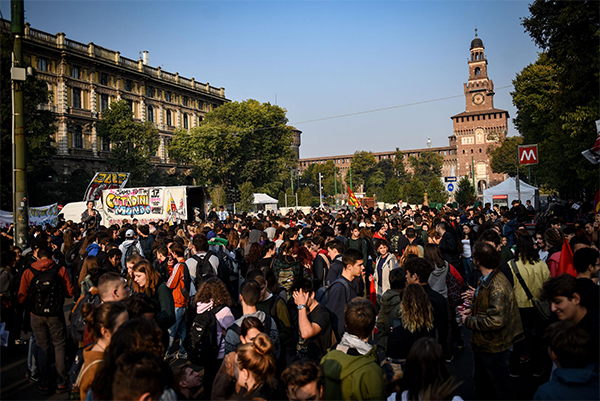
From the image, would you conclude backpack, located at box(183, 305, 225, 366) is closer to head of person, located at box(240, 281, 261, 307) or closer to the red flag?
head of person, located at box(240, 281, 261, 307)

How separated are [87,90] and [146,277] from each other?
47.1 m

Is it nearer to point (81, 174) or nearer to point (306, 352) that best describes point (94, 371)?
→ point (306, 352)

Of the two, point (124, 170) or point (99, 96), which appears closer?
point (124, 170)

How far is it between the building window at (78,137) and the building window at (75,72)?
486 cm

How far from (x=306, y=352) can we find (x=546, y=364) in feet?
11.1

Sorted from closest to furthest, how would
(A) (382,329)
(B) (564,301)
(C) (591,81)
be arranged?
1. (B) (564,301)
2. (A) (382,329)
3. (C) (591,81)

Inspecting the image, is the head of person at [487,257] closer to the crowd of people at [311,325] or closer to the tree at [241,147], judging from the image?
the crowd of people at [311,325]

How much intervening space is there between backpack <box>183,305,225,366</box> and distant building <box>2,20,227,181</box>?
4003 centimetres

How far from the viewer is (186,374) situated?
3.34 metres

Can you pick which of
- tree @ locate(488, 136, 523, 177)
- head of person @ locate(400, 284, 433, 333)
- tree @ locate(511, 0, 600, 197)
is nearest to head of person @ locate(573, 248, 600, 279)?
head of person @ locate(400, 284, 433, 333)

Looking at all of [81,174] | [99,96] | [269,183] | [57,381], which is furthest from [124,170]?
[57,381]

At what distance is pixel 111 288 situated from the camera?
4527 mm

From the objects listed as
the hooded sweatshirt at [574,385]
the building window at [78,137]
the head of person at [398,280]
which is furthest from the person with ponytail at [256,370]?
the building window at [78,137]

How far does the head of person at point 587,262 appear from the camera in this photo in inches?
183
